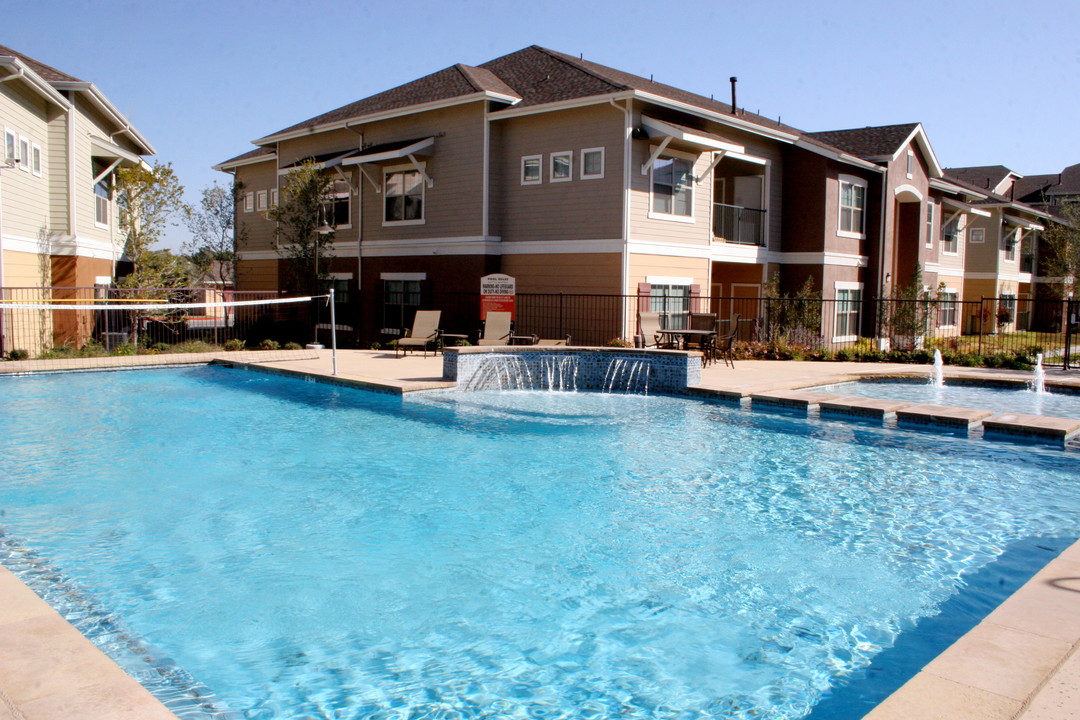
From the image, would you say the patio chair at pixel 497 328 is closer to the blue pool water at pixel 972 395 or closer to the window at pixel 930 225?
the blue pool water at pixel 972 395

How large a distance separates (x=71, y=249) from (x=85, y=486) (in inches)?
531

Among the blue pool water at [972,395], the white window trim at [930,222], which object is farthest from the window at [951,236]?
the blue pool water at [972,395]

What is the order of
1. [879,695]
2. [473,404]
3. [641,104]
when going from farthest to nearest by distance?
[641,104] < [473,404] < [879,695]

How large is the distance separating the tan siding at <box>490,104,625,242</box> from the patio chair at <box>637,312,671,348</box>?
2.15 m

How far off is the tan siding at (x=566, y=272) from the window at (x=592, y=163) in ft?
5.98

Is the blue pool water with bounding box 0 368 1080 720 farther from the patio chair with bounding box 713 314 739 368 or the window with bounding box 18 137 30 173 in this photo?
the window with bounding box 18 137 30 173

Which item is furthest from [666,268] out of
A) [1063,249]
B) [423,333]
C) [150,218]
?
[1063,249]

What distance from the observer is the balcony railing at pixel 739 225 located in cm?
2291

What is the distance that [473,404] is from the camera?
→ 1310 cm

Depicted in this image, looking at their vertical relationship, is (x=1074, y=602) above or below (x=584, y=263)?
below

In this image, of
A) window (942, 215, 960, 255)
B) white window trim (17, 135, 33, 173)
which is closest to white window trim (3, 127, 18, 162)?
white window trim (17, 135, 33, 173)

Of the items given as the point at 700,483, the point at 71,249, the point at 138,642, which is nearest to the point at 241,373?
the point at 71,249

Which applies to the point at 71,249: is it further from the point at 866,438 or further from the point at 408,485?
the point at 866,438

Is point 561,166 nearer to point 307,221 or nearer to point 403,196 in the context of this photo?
point 403,196
